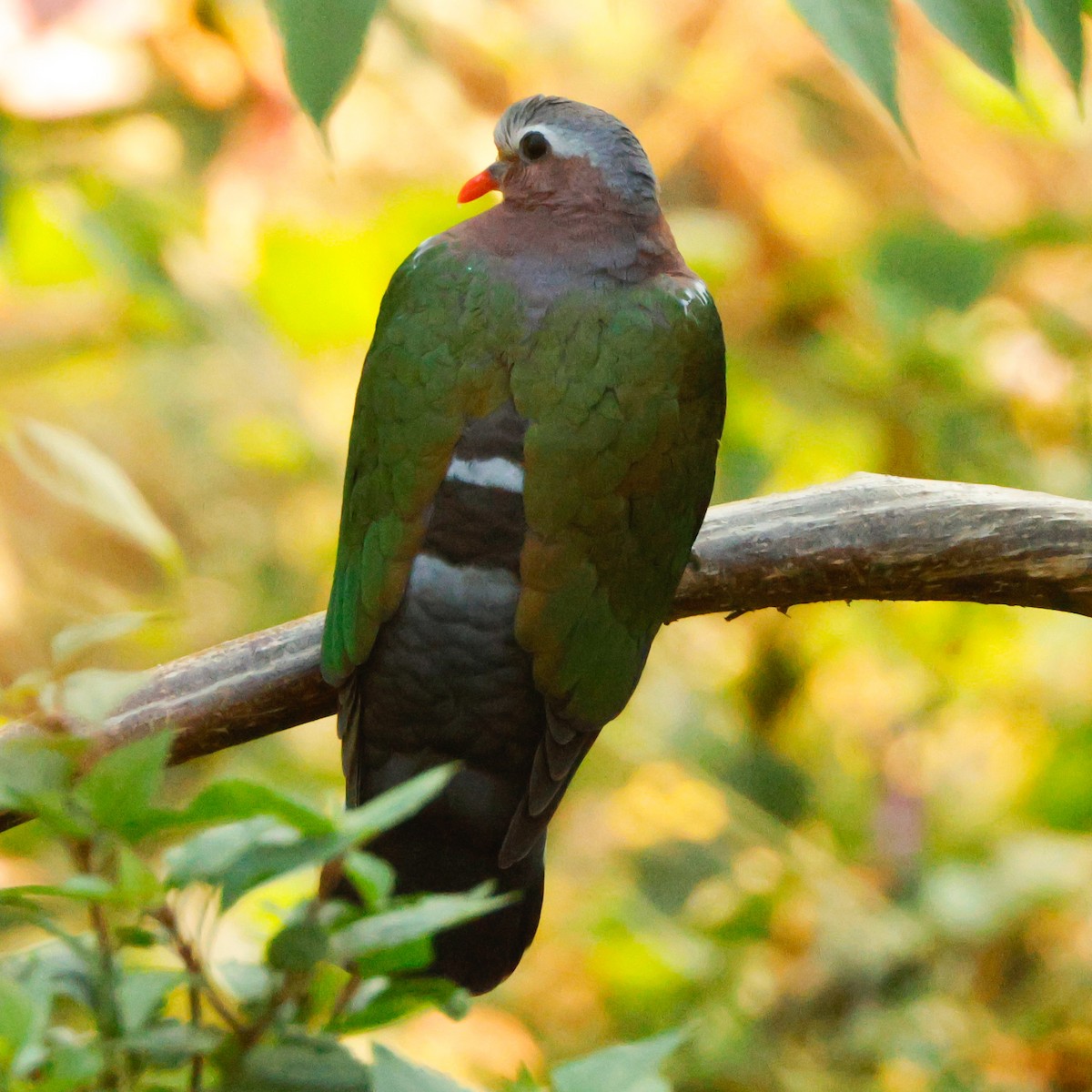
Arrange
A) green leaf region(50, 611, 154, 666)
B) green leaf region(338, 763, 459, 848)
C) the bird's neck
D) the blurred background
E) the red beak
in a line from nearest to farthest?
1. green leaf region(338, 763, 459, 848)
2. green leaf region(50, 611, 154, 666)
3. the bird's neck
4. the red beak
5. the blurred background

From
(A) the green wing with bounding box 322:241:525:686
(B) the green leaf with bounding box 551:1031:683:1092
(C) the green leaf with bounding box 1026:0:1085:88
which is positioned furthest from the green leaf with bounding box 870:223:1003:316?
(B) the green leaf with bounding box 551:1031:683:1092

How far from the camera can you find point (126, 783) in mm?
580

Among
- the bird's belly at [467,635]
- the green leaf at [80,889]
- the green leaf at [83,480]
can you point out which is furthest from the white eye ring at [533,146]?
the green leaf at [80,889]

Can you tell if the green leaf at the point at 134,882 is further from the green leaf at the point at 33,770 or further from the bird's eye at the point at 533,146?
the bird's eye at the point at 533,146

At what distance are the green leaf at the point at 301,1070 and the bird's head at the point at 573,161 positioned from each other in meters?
1.02

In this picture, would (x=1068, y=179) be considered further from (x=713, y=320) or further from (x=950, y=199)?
(x=713, y=320)

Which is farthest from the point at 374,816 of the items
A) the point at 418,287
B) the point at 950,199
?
the point at 950,199

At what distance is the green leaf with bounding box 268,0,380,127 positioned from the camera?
24.0 inches

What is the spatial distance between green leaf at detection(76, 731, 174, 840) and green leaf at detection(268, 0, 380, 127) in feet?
1.00

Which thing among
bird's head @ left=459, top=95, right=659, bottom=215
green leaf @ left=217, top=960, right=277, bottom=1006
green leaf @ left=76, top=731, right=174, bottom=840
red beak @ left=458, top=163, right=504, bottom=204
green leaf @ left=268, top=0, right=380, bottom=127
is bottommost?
green leaf @ left=217, top=960, right=277, bottom=1006

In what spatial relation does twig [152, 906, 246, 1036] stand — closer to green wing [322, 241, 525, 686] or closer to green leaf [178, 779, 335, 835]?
green leaf [178, 779, 335, 835]

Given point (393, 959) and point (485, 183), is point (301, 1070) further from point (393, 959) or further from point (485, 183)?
point (485, 183)

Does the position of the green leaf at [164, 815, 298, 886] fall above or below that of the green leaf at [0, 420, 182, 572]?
above

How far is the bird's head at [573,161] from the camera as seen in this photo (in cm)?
144
